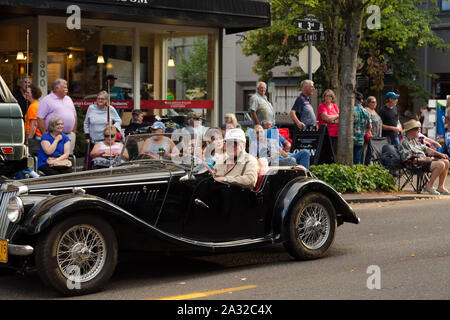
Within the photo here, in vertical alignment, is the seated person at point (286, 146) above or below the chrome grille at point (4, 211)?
above

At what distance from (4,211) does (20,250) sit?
58 cm

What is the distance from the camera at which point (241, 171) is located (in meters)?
7.62

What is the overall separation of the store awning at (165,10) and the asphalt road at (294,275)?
725cm

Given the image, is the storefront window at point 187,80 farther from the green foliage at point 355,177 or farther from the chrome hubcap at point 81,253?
the chrome hubcap at point 81,253

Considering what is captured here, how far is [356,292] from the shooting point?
6.43 m

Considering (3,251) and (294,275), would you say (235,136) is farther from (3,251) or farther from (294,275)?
(3,251)

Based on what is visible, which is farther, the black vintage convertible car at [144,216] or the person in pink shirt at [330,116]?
the person in pink shirt at [330,116]

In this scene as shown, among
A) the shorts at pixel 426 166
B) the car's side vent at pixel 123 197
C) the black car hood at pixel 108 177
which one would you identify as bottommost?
the shorts at pixel 426 166

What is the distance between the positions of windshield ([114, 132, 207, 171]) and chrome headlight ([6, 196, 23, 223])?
5.42 ft

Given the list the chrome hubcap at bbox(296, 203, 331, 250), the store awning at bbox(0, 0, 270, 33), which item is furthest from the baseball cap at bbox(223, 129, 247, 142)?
the store awning at bbox(0, 0, 270, 33)

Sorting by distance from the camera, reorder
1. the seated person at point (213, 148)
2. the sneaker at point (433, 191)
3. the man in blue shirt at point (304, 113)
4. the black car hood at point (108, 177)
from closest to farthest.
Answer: the black car hood at point (108, 177)
the seated person at point (213, 148)
the sneaker at point (433, 191)
the man in blue shirt at point (304, 113)

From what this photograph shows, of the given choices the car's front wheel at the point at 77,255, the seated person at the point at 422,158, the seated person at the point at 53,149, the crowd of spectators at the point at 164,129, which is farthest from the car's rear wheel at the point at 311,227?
the seated person at the point at 422,158

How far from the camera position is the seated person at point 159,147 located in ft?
24.8

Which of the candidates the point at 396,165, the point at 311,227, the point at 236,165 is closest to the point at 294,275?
the point at 311,227
